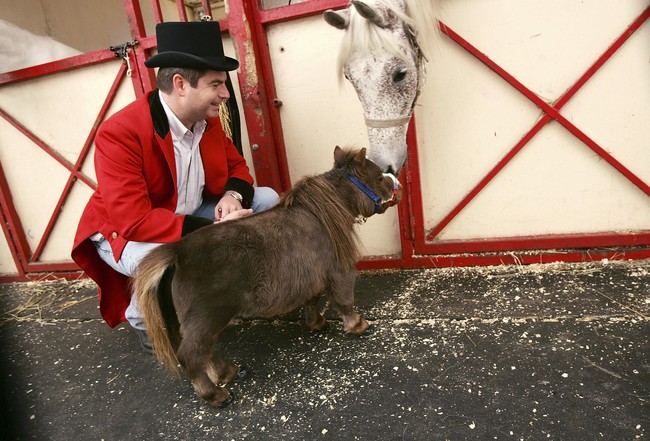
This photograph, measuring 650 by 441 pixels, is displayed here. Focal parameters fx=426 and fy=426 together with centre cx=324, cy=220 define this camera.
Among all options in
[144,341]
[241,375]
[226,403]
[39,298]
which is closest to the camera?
[226,403]

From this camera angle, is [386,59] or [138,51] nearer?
[386,59]

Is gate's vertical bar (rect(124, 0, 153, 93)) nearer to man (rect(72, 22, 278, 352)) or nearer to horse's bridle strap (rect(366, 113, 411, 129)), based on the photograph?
man (rect(72, 22, 278, 352))

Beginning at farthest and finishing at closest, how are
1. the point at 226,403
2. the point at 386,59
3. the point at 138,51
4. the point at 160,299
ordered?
1. the point at 138,51
2. the point at 386,59
3. the point at 226,403
4. the point at 160,299

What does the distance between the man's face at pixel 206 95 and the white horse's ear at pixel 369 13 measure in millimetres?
813

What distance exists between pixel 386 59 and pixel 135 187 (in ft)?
4.91

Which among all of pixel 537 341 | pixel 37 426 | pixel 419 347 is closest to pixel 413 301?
pixel 419 347

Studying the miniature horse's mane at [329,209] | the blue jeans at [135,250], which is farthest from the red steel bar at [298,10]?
the miniature horse's mane at [329,209]

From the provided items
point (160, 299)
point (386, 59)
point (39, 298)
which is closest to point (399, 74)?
point (386, 59)

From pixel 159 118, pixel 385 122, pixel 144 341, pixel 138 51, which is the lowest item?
pixel 144 341

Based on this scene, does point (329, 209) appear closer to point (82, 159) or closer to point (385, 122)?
point (385, 122)

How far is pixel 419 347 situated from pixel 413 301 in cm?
52

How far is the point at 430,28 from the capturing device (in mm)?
2389

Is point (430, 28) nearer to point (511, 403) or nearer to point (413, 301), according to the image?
point (413, 301)

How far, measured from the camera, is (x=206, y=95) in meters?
2.31
